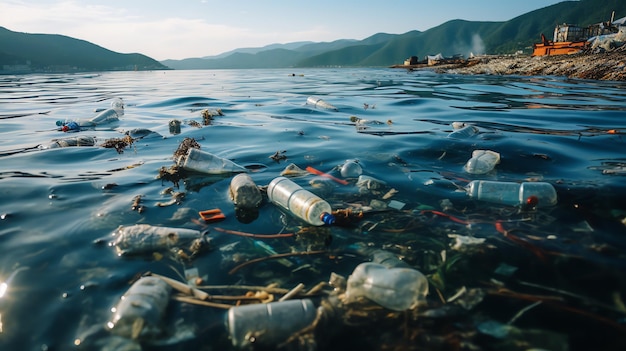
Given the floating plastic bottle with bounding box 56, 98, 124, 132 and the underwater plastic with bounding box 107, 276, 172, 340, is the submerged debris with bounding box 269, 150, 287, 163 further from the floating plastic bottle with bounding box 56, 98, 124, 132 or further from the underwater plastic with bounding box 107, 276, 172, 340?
the floating plastic bottle with bounding box 56, 98, 124, 132

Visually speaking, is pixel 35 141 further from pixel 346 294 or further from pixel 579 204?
pixel 579 204

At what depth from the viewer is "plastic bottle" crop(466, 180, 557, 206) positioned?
3.07 metres

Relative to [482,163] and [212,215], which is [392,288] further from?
[482,163]

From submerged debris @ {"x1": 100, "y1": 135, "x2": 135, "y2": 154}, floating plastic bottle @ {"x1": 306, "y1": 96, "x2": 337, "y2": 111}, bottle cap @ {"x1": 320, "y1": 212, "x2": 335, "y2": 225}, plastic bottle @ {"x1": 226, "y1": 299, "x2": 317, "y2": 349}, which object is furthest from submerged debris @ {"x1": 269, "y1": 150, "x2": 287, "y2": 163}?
floating plastic bottle @ {"x1": 306, "y1": 96, "x2": 337, "y2": 111}

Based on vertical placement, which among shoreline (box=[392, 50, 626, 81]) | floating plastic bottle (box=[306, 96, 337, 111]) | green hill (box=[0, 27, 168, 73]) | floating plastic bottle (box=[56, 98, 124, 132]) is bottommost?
floating plastic bottle (box=[56, 98, 124, 132])

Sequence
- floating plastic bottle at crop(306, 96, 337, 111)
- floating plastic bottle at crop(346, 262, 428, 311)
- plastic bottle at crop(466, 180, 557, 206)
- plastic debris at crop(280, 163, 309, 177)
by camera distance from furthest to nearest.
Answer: floating plastic bottle at crop(306, 96, 337, 111), plastic debris at crop(280, 163, 309, 177), plastic bottle at crop(466, 180, 557, 206), floating plastic bottle at crop(346, 262, 428, 311)

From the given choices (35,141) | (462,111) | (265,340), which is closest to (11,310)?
(265,340)

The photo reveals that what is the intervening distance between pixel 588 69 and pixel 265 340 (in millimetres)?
25294

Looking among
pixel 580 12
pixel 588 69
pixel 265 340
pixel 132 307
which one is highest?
pixel 580 12

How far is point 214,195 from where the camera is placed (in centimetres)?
355

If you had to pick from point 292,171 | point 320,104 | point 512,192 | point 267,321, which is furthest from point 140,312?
point 320,104

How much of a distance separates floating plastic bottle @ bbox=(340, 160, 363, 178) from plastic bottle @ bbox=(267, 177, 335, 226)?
88 cm

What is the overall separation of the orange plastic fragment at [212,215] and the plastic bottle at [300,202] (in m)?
0.58

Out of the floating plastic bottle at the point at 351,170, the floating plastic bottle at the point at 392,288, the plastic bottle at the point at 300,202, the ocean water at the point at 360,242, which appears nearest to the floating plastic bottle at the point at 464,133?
the ocean water at the point at 360,242
